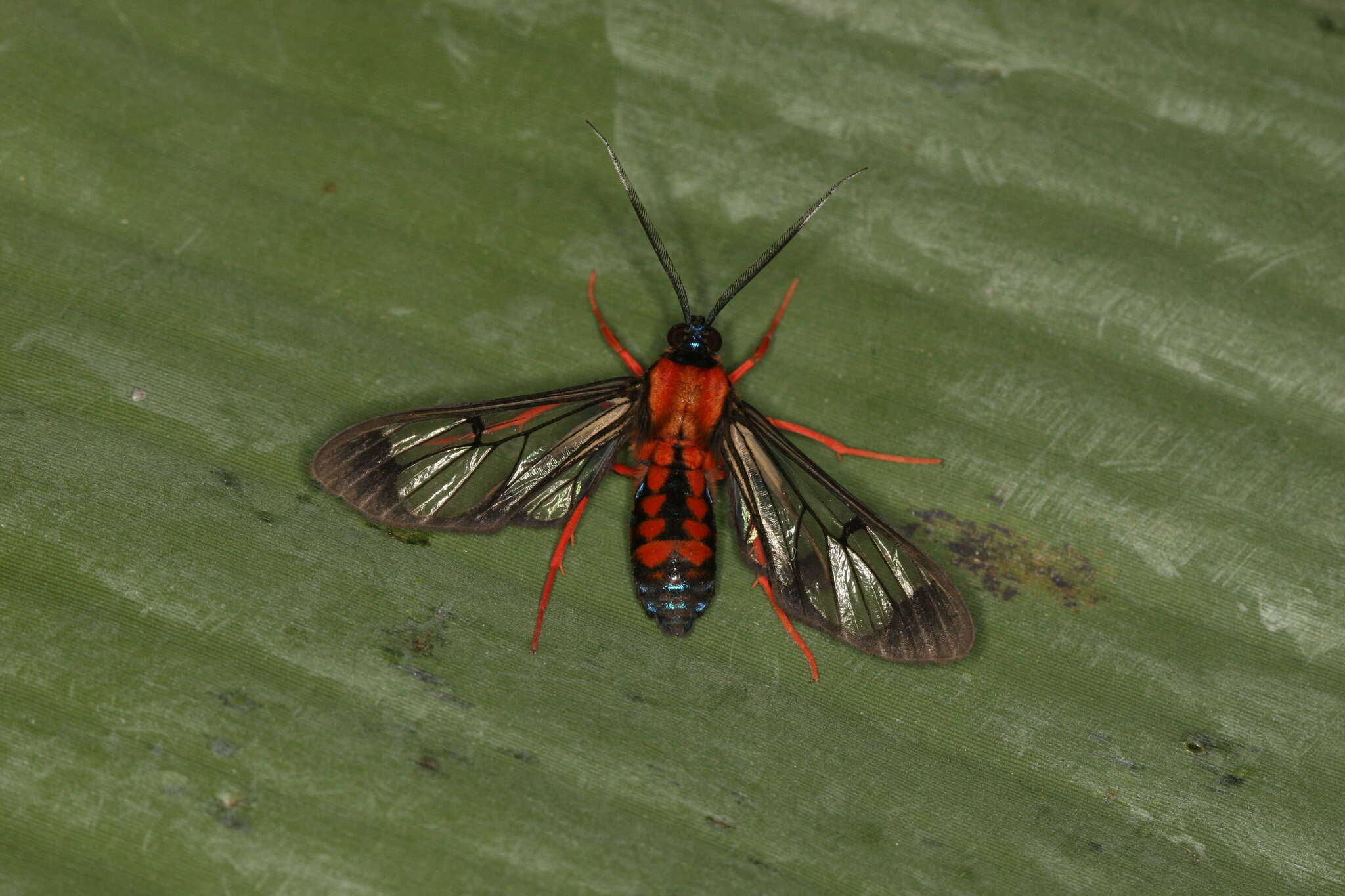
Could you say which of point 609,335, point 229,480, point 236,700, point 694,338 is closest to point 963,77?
point 694,338

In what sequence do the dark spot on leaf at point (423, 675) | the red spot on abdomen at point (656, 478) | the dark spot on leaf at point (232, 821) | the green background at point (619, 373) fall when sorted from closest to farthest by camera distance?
the dark spot on leaf at point (232, 821) < the green background at point (619, 373) < the dark spot on leaf at point (423, 675) < the red spot on abdomen at point (656, 478)

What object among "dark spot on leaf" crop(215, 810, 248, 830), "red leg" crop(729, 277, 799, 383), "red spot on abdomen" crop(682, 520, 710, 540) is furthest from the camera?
"red leg" crop(729, 277, 799, 383)

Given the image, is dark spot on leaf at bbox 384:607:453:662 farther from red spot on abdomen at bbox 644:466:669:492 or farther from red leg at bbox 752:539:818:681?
red leg at bbox 752:539:818:681

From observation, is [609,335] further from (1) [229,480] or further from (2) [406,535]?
(1) [229,480]

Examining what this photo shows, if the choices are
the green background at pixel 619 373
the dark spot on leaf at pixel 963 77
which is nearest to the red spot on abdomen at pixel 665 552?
the green background at pixel 619 373

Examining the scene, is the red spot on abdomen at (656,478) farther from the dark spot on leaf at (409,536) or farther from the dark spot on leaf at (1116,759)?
the dark spot on leaf at (1116,759)

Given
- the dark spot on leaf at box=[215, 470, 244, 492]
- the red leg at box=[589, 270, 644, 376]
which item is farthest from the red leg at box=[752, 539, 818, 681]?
the dark spot on leaf at box=[215, 470, 244, 492]
